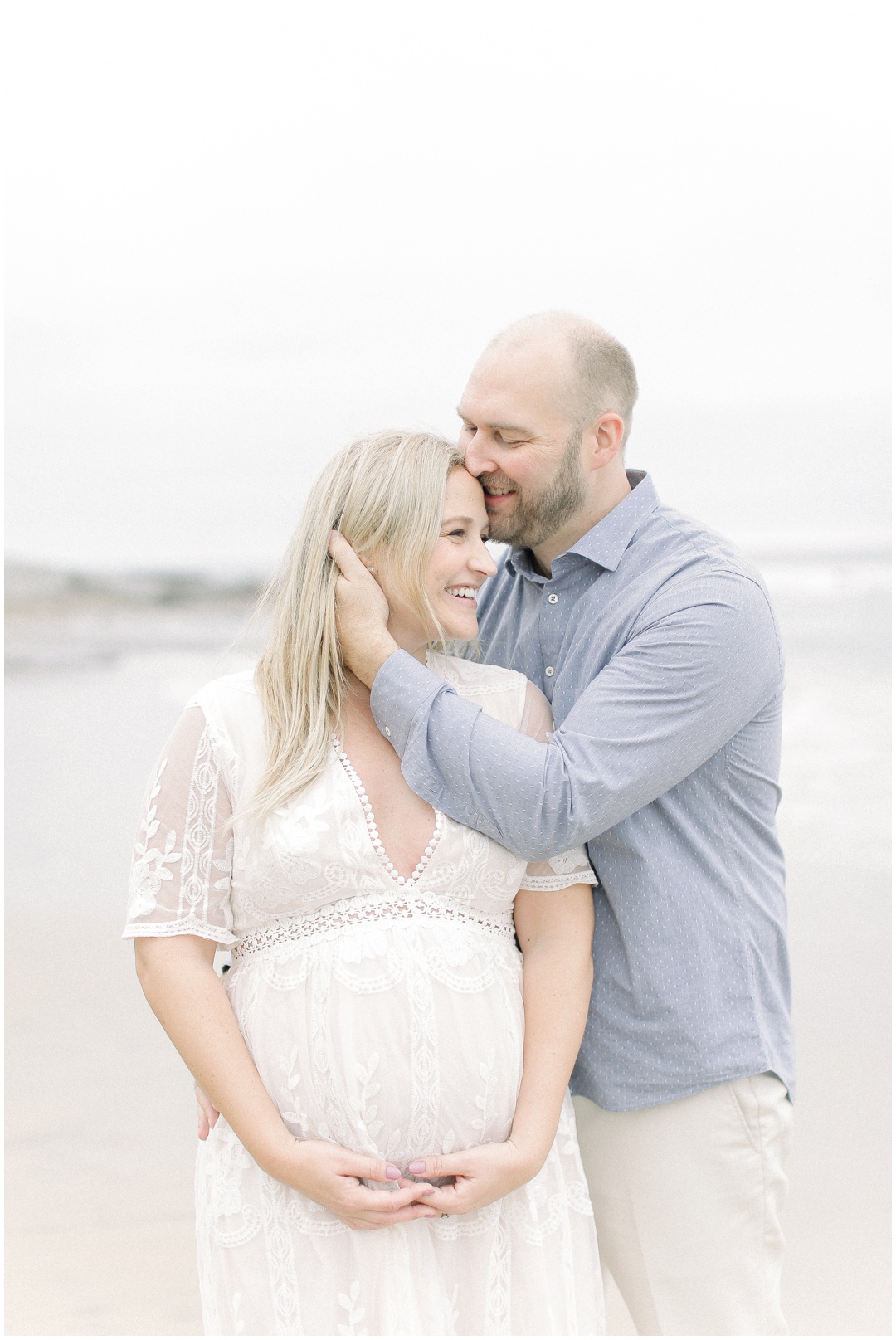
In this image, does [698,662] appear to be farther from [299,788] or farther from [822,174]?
[822,174]

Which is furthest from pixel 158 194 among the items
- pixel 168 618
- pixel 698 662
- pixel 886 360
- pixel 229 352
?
pixel 698 662

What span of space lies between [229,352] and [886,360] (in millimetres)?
4556

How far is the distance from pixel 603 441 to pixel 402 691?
2.19 ft

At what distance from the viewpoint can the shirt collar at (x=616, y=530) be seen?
1.99 meters

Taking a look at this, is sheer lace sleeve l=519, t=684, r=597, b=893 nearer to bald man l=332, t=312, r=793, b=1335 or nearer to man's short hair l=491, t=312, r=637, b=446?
bald man l=332, t=312, r=793, b=1335

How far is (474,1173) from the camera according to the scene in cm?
162

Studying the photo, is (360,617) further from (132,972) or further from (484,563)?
(132,972)

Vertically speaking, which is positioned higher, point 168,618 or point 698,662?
point 698,662

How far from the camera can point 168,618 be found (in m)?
8.69

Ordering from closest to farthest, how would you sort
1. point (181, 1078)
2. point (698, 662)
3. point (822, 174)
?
point (698, 662)
point (181, 1078)
point (822, 174)

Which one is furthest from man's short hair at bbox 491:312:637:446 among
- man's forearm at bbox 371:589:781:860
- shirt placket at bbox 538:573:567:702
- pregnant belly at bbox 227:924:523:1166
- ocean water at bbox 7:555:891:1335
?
pregnant belly at bbox 227:924:523:1166

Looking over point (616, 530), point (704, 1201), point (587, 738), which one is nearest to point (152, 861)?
point (587, 738)

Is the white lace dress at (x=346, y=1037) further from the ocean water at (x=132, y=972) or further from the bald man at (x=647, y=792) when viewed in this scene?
the ocean water at (x=132, y=972)

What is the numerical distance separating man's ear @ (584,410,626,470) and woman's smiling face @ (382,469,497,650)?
286 millimetres
